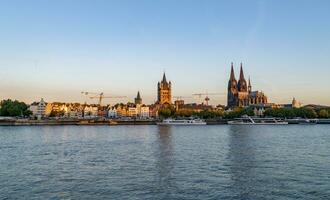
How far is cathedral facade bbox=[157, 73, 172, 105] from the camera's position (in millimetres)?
186625

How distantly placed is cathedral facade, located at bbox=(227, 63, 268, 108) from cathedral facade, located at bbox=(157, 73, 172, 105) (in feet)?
87.1

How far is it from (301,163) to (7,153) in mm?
22689

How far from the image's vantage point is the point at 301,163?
27.5 metres

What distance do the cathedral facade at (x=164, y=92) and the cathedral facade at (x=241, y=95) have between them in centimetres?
2655

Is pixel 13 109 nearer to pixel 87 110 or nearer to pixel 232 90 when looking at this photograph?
pixel 87 110

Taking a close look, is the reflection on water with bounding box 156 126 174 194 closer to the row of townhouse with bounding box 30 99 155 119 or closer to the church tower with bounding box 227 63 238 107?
the row of townhouse with bounding box 30 99 155 119

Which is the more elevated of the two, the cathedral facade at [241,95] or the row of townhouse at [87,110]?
the cathedral facade at [241,95]

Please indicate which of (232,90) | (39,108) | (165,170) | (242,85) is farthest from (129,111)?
(165,170)

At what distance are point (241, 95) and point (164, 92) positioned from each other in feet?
110

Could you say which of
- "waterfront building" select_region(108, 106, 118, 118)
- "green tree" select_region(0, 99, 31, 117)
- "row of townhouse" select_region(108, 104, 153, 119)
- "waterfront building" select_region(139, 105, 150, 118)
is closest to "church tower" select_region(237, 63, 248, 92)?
"row of townhouse" select_region(108, 104, 153, 119)

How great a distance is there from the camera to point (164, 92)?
18712 cm

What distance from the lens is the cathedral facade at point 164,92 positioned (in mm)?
186625

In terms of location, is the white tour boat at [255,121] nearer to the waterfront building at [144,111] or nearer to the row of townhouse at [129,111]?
the row of townhouse at [129,111]

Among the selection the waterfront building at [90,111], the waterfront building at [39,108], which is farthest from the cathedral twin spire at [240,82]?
the waterfront building at [39,108]
